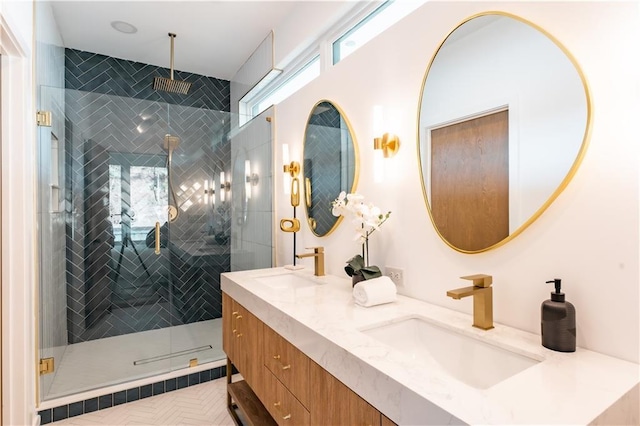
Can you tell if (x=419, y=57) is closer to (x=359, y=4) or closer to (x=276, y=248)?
(x=359, y=4)

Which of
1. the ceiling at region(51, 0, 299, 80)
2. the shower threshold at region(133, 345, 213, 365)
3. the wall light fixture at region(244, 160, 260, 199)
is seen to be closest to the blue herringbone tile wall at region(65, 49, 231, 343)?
the wall light fixture at region(244, 160, 260, 199)

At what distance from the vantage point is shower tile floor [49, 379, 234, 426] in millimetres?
2039

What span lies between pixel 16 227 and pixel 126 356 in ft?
4.09

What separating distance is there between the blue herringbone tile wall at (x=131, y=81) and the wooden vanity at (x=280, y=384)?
2.52m

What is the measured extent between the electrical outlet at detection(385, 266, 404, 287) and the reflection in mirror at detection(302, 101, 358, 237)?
1.73 ft

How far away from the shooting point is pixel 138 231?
2.65 metres

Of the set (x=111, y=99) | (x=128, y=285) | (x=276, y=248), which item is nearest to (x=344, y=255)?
(x=276, y=248)

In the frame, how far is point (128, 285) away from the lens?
270 cm

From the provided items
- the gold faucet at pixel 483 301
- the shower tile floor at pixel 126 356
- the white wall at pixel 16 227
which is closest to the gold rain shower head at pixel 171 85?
the white wall at pixel 16 227

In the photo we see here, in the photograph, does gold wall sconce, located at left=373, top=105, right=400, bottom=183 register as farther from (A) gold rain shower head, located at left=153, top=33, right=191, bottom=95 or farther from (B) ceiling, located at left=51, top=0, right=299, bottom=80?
(A) gold rain shower head, located at left=153, top=33, right=191, bottom=95

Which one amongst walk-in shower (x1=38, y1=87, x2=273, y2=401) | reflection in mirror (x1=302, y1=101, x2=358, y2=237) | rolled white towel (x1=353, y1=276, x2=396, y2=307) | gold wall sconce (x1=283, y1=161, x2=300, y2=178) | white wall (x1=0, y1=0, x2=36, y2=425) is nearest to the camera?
rolled white towel (x1=353, y1=276, x2=396, y2=307)

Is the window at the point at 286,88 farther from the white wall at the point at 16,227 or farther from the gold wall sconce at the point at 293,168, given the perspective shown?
the white wall at the point at 16,227

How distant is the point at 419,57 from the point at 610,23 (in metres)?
0.68

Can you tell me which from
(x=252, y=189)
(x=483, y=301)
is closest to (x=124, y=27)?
(x=252, y=189)
